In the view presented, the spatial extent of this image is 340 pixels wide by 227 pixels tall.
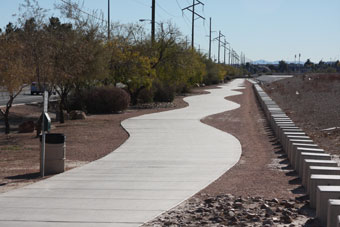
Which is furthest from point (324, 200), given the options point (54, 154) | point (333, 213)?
point (54, 154)

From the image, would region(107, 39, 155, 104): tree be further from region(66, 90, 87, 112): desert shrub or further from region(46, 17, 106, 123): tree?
region(46, 17, 106, 123): tree

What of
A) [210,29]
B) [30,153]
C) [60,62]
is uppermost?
[210,29]

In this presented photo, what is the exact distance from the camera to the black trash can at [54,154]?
12844 mm

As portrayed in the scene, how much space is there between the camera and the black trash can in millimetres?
12844

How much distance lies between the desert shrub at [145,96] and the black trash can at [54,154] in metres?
28.5

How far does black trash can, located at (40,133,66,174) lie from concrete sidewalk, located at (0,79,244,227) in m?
0.38

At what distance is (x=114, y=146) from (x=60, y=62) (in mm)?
5612

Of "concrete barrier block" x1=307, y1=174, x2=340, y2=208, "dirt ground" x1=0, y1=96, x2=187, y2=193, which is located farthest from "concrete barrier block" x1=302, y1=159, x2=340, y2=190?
"dirt ground" x1=0, y1=96, x2=187, y2=193

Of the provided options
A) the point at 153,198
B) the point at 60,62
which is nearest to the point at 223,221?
the point at 153,198

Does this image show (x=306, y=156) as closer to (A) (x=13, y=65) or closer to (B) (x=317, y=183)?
(B) (x=317, y=183)

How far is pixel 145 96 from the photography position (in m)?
42.0

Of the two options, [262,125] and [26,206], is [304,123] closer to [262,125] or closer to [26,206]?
[262,125]

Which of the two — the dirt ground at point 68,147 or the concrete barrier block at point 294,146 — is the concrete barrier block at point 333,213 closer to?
the concrete barrier block at point 294,146

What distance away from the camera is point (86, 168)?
13.4 meters
